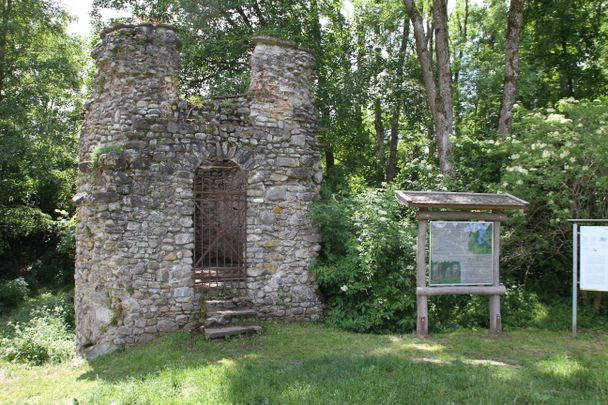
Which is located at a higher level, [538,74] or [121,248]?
[538,74]

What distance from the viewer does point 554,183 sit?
8055mm

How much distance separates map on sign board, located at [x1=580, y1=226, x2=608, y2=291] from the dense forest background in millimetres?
1058

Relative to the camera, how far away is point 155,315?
7.64 metres

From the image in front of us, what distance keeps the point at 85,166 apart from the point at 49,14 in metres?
11.7

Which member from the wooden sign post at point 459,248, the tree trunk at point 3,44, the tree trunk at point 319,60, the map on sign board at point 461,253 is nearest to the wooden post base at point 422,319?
the wooden sign post at point 459,248

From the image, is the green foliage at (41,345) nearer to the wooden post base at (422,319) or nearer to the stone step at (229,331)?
the stone step at (229,331)

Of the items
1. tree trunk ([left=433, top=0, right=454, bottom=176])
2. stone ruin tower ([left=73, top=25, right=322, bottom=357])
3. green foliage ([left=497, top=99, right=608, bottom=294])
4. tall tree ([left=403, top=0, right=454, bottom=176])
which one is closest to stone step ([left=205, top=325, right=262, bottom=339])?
stone ruin tower ([left=73, top=25, right=322, bottom=357])

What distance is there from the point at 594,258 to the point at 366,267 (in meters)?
3.41

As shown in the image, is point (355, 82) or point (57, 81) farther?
point (57, 81)

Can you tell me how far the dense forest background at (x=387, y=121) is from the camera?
820cm

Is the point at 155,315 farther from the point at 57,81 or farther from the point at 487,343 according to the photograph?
the point at 57,81

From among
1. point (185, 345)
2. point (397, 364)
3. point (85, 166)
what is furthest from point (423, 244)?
point (85, 166)

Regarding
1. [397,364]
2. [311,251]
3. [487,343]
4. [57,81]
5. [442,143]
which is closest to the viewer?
[397,364]

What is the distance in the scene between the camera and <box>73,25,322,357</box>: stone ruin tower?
7.62 meters
